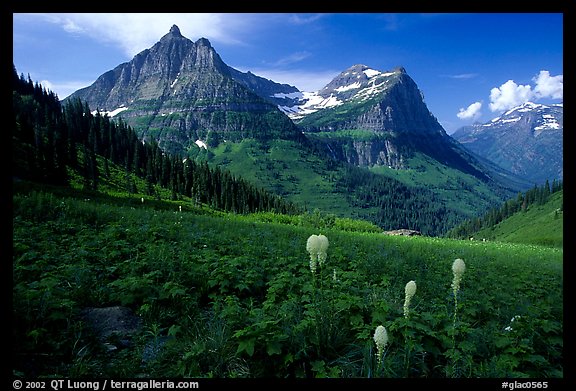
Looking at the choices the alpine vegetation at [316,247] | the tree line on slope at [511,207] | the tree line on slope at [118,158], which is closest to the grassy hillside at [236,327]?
the alpine vegetation at [316,247]

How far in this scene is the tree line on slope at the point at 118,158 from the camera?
260 ft

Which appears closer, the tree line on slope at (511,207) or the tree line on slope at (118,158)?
the tree line on slope at (118,158)

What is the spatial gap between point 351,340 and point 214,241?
7186 millimetres

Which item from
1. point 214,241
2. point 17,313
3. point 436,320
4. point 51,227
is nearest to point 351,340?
point 436,320

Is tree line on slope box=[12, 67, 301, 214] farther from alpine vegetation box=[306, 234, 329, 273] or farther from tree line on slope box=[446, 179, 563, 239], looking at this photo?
tree line on slope box=[446, 179, 563, 239]

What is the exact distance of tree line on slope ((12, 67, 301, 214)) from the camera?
79188mm

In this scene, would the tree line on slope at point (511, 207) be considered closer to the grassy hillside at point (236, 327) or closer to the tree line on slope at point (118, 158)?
the tree line on slope at point (118, 158)

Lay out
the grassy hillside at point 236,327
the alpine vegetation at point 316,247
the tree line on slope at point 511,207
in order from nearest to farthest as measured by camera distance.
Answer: the grassy hillside at point 236,327 < the alpine vegetation at point 316,247 < the tree line on slope at point 511,207

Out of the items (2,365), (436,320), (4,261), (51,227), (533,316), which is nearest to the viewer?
(2,365)

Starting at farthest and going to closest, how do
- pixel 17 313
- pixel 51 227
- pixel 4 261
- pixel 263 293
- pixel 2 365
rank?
pixel 51 227 → pixel 263 293 → pixel 17 313 → pixel 4 261 → pixel 2 365

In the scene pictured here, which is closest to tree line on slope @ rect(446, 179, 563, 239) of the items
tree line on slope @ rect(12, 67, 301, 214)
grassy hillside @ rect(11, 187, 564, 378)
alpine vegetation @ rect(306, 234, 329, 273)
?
tree line on slope @ rect(12, 67, 301, 214)

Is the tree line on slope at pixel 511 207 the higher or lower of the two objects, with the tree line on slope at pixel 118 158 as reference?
lower

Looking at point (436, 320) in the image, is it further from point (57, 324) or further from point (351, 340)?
point (57, 324)
